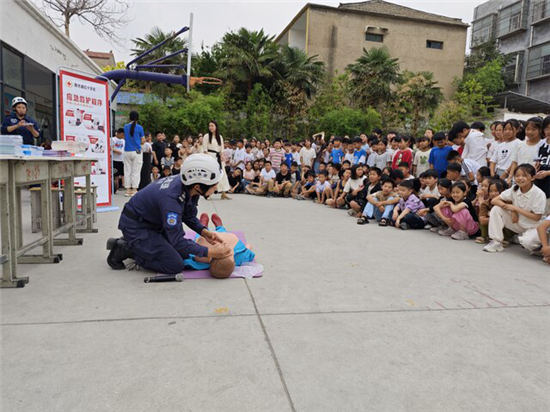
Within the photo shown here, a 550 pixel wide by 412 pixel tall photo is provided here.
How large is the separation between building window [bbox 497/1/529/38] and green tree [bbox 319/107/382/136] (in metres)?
22.7

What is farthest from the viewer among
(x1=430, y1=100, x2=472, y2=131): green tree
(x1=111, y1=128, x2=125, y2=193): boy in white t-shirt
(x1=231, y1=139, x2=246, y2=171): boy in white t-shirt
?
(x1=430, y1=100, x2=472, y2=131): green tree

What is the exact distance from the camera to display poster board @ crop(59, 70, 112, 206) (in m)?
6.72

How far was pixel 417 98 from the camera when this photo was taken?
24109 millimetres

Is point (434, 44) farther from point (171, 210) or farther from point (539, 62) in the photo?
point (171, 210)

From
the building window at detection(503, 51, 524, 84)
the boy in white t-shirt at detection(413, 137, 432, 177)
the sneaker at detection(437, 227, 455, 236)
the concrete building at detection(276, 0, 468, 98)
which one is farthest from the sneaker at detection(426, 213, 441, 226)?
the building window at detection(503, 51, 524, 84)

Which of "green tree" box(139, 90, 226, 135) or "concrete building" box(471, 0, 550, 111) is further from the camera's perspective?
"concrete building" box(471, 0, 550, 111)

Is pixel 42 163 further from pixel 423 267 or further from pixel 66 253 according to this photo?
pixel 423 267

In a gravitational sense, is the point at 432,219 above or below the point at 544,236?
below

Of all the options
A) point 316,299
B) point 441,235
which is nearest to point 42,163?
point 316,299

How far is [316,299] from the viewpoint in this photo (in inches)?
128

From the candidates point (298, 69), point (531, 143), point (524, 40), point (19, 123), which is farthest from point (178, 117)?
point (524, 40)

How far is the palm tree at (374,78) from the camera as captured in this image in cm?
2406

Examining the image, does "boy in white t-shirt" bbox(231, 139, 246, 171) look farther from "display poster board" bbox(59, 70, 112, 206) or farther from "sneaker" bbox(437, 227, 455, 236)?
"sneaker" bbox(437, 227, 455, 236)

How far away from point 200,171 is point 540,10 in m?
40.8
